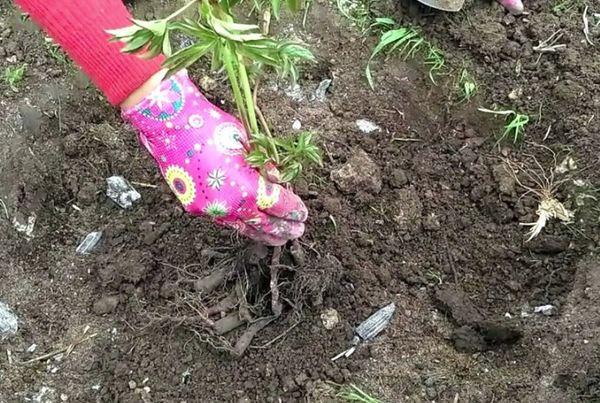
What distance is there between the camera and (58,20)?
1.57m

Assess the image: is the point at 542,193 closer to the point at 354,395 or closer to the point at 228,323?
the point at 354,395

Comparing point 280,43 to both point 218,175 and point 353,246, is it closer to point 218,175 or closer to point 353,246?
point 218,175

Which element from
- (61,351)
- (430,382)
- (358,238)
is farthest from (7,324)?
(430,382)

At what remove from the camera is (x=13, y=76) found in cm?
236

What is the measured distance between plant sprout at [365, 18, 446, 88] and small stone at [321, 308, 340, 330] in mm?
709

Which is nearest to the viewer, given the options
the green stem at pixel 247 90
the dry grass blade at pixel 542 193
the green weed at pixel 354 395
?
the green stem at pixel 247 90

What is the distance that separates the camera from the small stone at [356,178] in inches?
82.5

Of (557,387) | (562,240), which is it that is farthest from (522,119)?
(557,387)

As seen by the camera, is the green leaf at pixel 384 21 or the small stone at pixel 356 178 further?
the green leaf at pixel 384 21

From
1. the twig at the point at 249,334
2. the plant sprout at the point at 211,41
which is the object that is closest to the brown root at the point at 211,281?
the twig at the point at 249,334

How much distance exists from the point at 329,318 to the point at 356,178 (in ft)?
1.28

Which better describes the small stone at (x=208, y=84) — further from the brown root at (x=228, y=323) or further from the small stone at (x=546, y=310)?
the small stone at (x=546, y=310)

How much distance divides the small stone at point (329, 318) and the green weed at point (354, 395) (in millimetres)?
157

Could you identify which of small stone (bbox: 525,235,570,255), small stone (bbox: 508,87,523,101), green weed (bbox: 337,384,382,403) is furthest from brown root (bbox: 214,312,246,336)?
small stone (bbox: 508,87,523,101)
